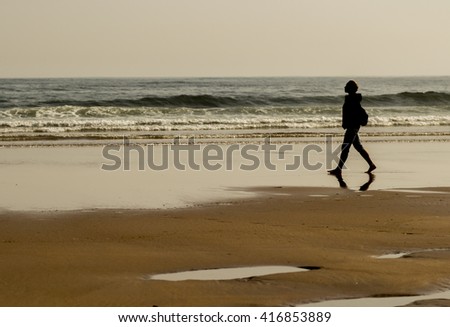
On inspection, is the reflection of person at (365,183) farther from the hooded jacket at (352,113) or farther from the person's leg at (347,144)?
the hooded jacket at (352,113)

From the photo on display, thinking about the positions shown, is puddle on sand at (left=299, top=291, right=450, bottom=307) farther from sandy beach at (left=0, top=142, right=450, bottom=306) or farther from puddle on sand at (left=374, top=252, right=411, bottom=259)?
puddle on sand at (left=374, top=252, right=411, bottom=259)

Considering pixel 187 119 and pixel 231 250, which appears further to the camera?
pixel 187 119

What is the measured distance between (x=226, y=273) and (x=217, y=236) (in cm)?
178

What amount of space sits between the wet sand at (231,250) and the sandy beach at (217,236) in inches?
0.6

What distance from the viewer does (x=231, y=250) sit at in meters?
9.16

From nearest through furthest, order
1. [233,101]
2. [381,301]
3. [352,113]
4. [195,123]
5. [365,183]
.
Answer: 1. [381,301]
2. [365,183]
3. [352,113]
4. [195,123]
5. [233,101]

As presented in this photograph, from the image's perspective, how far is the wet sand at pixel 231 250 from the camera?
Answer: 7426 mm

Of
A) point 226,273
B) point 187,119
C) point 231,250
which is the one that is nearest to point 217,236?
point 231,250

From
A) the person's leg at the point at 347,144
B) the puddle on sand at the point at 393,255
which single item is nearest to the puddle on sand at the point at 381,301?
the puddle on sand at the point at 393,255

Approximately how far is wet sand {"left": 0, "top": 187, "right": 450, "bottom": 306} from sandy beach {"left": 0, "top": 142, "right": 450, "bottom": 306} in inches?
0.6

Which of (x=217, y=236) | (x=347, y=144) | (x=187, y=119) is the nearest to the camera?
(x=217, y=236)

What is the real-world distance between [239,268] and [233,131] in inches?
765

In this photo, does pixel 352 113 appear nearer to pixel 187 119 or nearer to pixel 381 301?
pixel 381 301
